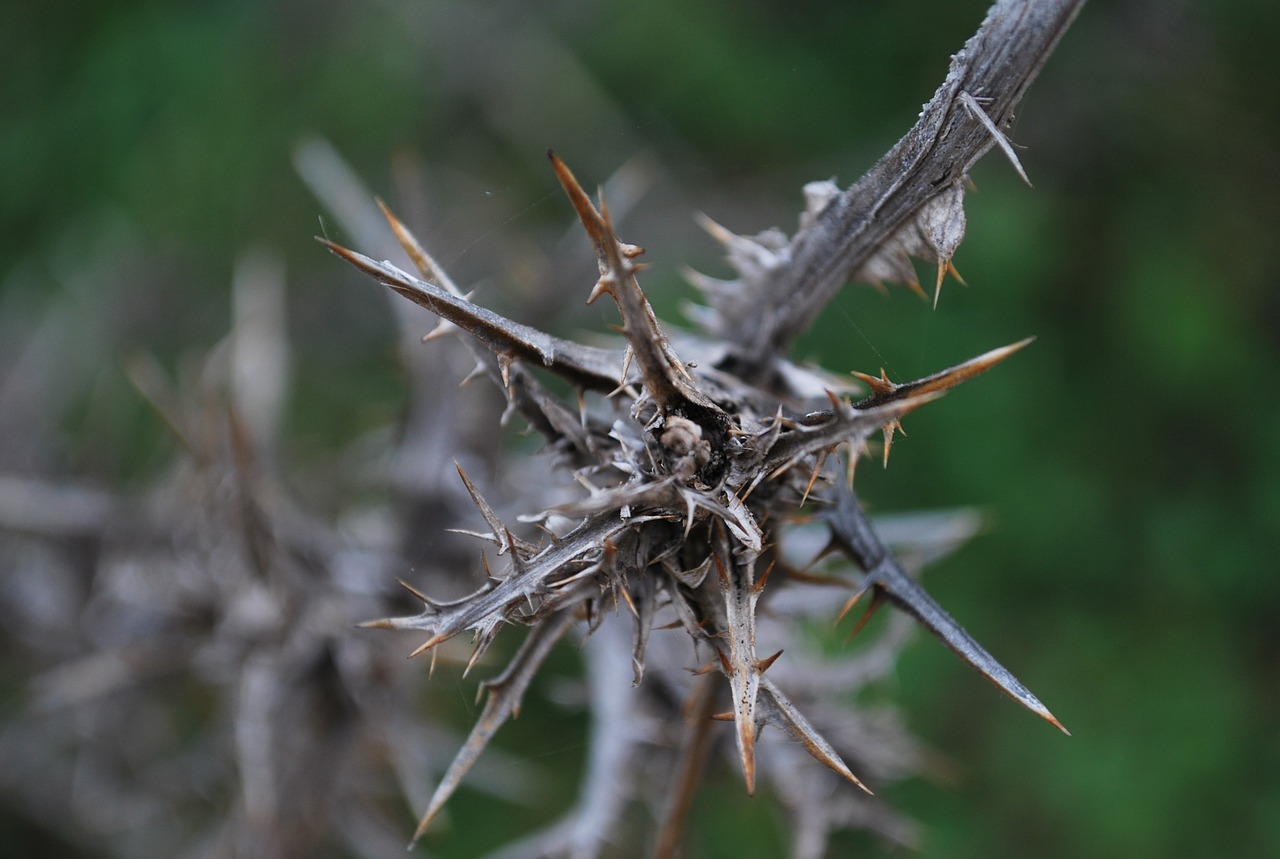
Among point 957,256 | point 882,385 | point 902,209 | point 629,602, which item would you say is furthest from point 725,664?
point 957,256

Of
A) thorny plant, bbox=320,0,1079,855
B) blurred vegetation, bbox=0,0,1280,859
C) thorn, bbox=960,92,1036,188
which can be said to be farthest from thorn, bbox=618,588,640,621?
blurred vegetation, bbox=0,0,1280,859

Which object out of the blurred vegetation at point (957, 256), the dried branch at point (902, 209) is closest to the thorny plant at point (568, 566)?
the dried branch at point (902, 209)

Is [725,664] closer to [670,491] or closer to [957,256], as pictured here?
[670,491]

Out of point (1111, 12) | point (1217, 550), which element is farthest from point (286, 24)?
point (1217, 550)

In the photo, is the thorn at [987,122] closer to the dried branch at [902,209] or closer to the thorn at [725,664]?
the dried branch at [902,209]

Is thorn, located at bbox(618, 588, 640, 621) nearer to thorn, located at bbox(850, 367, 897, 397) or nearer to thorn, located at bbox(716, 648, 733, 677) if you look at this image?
thorn, located at bbox(716, 648, 733, 677)
